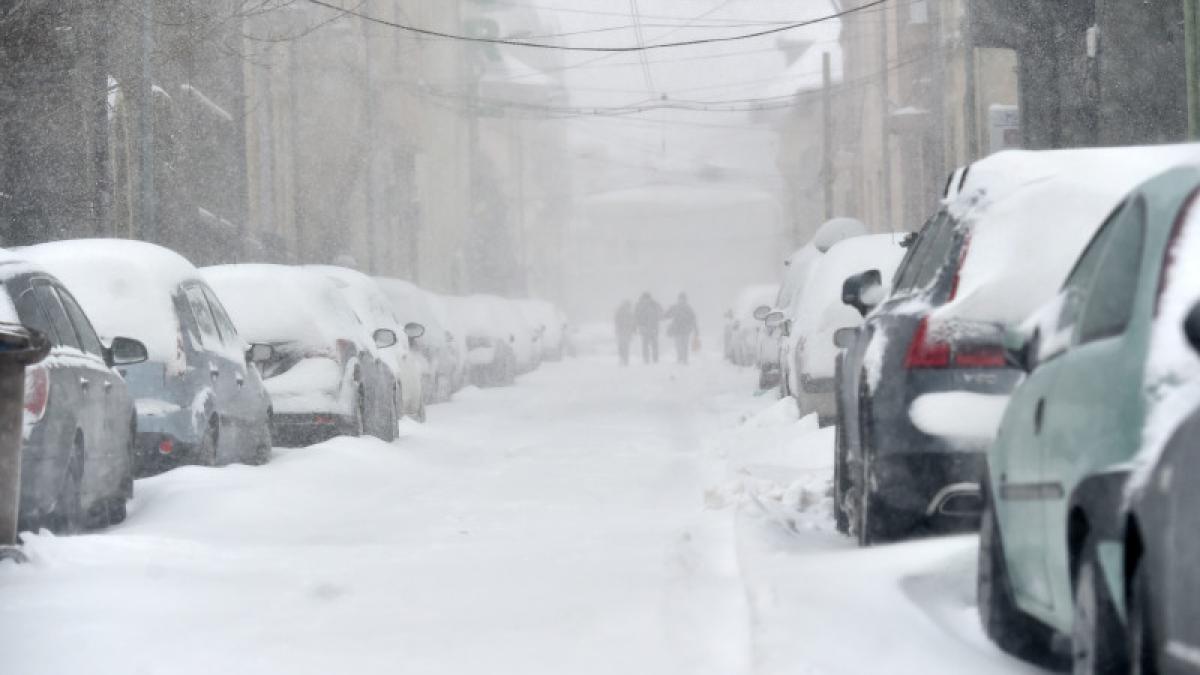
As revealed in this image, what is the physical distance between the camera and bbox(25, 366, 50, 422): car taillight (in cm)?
923

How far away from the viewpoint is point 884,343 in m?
8.06

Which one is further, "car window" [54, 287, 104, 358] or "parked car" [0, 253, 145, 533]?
"car window" [54, 287, 104, 358]

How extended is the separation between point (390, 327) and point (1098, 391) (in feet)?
54.8

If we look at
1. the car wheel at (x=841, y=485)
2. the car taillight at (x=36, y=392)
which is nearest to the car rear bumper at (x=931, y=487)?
the car wheel at (x=841, y=485)

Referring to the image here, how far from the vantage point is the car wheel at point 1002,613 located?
6008mm

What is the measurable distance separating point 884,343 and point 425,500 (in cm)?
537

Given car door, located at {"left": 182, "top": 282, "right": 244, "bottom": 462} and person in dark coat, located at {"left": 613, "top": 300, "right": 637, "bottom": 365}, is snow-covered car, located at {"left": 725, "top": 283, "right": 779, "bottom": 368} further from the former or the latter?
car door, located at {"left": 182, "top": 282, "right": 244, "bottom": 462}

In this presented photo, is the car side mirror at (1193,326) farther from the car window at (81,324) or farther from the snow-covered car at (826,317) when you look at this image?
the snow-covered car at (826,317)

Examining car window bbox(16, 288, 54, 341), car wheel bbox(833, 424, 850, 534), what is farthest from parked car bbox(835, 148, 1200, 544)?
car window bbox(16, 288, 54, 341)

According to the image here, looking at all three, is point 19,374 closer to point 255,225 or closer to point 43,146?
point 43,146

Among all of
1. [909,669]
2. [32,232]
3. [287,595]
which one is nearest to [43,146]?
[32,232]

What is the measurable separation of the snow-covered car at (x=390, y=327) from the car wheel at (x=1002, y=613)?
13.2 m

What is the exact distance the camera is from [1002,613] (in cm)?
605

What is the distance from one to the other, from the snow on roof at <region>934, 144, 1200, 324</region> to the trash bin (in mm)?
3563
